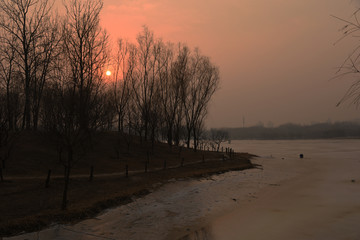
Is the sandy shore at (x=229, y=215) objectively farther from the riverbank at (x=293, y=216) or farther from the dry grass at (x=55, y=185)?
the dry grass at (x=55, y=185)

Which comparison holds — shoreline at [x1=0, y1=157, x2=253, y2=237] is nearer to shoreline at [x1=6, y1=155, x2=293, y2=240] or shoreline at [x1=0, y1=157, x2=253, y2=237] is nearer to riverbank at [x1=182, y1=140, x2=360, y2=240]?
shoreline at [x1=6, y1=155, x2=293, y2=240]

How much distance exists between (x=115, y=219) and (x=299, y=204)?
10.4 metres

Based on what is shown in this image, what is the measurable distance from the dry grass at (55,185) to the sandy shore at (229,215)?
28.4 inches

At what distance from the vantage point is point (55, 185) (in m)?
17.3

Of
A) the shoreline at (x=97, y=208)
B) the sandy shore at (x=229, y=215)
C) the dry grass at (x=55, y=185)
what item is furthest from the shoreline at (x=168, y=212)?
the dry grass at (x=55, y=185)

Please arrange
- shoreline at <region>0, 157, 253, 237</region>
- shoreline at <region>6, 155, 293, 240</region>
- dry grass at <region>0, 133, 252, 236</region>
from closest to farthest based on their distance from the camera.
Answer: shoreline at <region>0, 157, 253, 237</region>
shoreline at <region>6, 155, 293, 240</region>
dry grass at <region>0, 133, 252, 236</region>

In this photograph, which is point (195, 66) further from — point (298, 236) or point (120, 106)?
point (298, 236)

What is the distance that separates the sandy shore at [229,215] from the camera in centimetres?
1090

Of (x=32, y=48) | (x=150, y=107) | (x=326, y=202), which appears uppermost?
(x=32, y=48)

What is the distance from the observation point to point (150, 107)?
152 ft

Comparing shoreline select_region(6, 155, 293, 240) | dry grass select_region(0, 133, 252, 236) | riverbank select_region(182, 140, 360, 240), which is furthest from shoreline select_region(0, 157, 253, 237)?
riverbank select_region(182, 140, 360, 240)

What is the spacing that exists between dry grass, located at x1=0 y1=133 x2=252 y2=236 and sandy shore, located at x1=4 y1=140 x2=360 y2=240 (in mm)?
722

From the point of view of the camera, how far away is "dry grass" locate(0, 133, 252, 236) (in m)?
11.6

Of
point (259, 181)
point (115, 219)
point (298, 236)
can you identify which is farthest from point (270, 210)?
point (259, 181)
